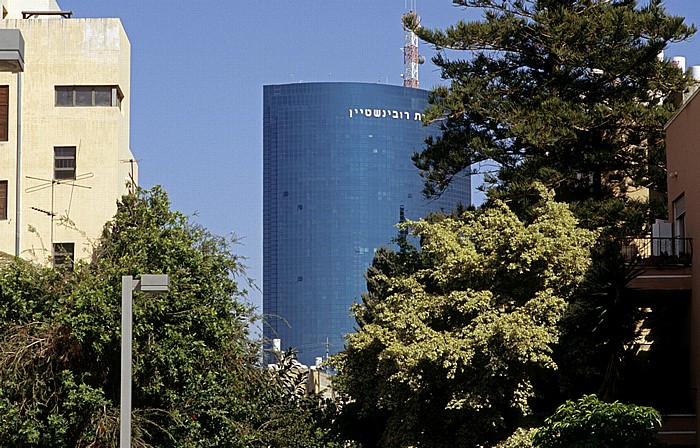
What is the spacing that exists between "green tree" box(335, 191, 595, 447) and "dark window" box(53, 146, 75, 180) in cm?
1175

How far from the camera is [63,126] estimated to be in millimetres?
38312

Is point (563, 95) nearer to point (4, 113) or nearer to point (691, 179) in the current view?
Answer: point (691, 179)

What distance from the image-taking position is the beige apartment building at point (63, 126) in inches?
1483

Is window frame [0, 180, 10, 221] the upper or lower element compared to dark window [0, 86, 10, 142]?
lower

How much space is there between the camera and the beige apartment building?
1483 inches

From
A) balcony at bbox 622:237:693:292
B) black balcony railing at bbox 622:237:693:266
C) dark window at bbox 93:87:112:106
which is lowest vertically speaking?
balcony at bbox 622:237:693:292

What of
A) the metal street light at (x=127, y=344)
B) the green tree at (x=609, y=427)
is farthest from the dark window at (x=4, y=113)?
the metal street light at (x=127, y=344)

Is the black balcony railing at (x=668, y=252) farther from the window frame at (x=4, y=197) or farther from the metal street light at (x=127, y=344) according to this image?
the window frame at (x=4, y=197)

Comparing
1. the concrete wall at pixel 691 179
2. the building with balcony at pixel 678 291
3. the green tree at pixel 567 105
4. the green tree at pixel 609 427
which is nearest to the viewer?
the green tree at pixel 609 427

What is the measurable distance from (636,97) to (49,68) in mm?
17719

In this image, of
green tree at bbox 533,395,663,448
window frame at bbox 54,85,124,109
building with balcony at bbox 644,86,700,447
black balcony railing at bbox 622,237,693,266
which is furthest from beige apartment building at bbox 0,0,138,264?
green tree at bbox 533,395,663,448

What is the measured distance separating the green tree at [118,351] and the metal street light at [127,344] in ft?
18.7

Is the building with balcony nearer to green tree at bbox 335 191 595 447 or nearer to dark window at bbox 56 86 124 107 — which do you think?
green tree at bbox 335 191 595 447

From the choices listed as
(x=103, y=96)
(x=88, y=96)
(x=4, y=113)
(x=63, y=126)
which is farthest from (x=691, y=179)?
(x=4, y=113)
